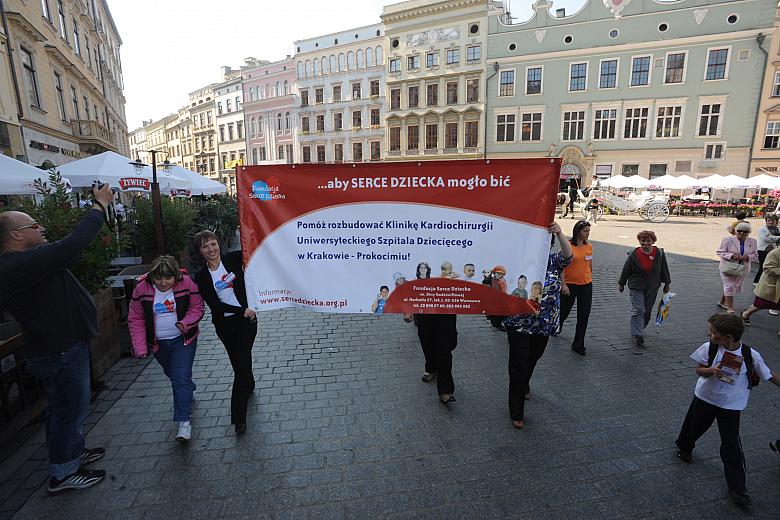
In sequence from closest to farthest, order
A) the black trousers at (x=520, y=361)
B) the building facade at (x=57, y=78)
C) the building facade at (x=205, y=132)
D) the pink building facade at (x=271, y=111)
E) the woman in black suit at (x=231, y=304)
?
1. the woman in black suit at (x=231, y=304)
2. the black trousers at (x=520, y=361)
3. the building facade at (x=57, y=78)
4. the pink building facade at (x=271, y=111)
5. the building facade at (x=205, y=132)

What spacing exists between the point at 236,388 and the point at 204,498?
3.15ft

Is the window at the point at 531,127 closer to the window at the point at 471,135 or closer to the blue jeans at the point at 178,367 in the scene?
the window at the point at 471,135

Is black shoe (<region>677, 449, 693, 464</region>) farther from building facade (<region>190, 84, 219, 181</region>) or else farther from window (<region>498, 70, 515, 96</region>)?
building facade (<region>190, 84, 219, 181</region>)

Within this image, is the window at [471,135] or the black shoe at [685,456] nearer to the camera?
the black shoe at [685,456]

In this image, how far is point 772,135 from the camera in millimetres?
30203

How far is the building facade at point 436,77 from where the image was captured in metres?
37.9

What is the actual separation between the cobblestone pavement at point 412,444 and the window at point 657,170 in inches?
1307

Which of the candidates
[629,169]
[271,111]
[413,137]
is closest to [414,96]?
[413,137]

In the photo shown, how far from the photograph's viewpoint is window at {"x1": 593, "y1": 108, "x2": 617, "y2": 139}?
1326 inches

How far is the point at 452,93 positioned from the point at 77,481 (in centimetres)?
4159

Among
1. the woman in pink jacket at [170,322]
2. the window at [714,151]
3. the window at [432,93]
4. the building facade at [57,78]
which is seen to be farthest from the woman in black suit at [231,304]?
the window at [432,93]

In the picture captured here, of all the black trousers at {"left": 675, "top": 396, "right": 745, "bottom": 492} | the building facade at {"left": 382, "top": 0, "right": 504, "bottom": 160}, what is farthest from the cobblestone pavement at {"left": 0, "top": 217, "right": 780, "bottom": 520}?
the building facade at {"left": 382, "top": 0, "right": 504, "bottom": 160}

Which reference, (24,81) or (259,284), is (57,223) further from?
(24,81)

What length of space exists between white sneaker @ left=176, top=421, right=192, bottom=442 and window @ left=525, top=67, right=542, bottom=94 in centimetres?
3863
